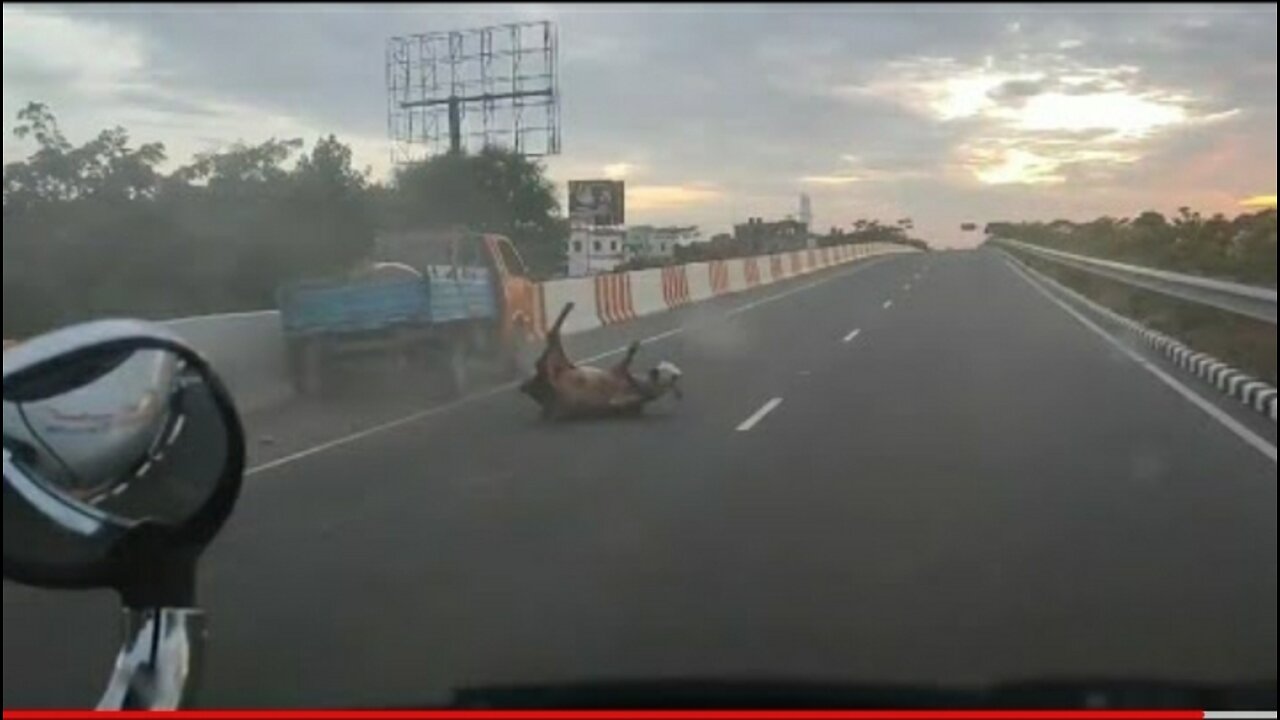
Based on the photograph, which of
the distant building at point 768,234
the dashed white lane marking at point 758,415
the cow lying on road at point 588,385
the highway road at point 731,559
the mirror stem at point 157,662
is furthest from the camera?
the dashed white lane marking at point 758,415

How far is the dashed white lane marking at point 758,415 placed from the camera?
7.32m

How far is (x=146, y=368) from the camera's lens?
11.9 feet

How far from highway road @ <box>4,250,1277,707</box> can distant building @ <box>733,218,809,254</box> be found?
2.72 ft

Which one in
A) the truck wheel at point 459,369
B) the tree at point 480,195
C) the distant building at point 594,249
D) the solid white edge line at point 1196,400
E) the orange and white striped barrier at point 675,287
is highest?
the tree at point 480,195

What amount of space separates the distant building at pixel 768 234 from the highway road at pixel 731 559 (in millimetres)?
830

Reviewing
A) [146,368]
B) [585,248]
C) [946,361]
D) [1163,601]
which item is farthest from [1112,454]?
[946,361]

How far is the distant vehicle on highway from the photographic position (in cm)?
508

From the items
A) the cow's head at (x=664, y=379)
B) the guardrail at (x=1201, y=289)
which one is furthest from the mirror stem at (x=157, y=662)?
the cow's head at (x=664, y=379)

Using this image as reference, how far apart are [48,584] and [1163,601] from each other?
9.25 feet

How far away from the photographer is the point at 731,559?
4855 millimetres

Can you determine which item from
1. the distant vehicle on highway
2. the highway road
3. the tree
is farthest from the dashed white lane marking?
the tree

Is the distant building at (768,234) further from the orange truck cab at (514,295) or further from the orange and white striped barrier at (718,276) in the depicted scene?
the orange truck cab at (514,295)

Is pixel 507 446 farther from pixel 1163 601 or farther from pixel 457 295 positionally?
pixel 1163 601

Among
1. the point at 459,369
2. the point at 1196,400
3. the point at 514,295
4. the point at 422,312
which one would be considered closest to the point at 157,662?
the point at 514,295
